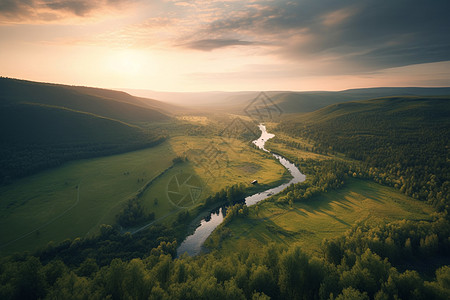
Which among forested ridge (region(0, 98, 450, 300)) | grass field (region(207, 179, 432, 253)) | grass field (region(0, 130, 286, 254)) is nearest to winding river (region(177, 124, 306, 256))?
forested ridge (region(0, 98, 450, 300))

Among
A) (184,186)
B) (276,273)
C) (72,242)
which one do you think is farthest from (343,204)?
(72,242)

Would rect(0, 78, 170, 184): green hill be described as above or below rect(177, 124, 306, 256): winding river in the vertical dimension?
above

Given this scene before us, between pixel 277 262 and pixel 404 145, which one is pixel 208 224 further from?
pixel 404 145

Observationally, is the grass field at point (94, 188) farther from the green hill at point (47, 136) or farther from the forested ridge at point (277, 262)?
the forested ridge at point (277, 262)

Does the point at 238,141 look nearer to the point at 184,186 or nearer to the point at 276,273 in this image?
the point at 184,186

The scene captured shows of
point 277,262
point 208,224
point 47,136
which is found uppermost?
point 47,136

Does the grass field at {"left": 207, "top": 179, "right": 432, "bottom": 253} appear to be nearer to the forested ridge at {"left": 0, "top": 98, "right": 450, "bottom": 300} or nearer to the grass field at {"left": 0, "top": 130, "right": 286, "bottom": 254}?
the forested ridge at {"left": 0, "top": 98, "right": 450, "bottom": 300}

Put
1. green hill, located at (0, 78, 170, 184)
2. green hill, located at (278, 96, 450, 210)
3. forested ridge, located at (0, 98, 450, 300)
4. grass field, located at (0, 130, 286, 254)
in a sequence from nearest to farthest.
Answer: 1. forested ridge, located at (0, 98, 450, 300)
2. grass field, located at (0, 130, 286, 254)
3. green hill, located at (278, 96, 450, 210)
4. green hill, located at (0, 78, 170, 184)

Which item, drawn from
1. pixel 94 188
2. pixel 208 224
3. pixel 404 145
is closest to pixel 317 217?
pixel 208 224
